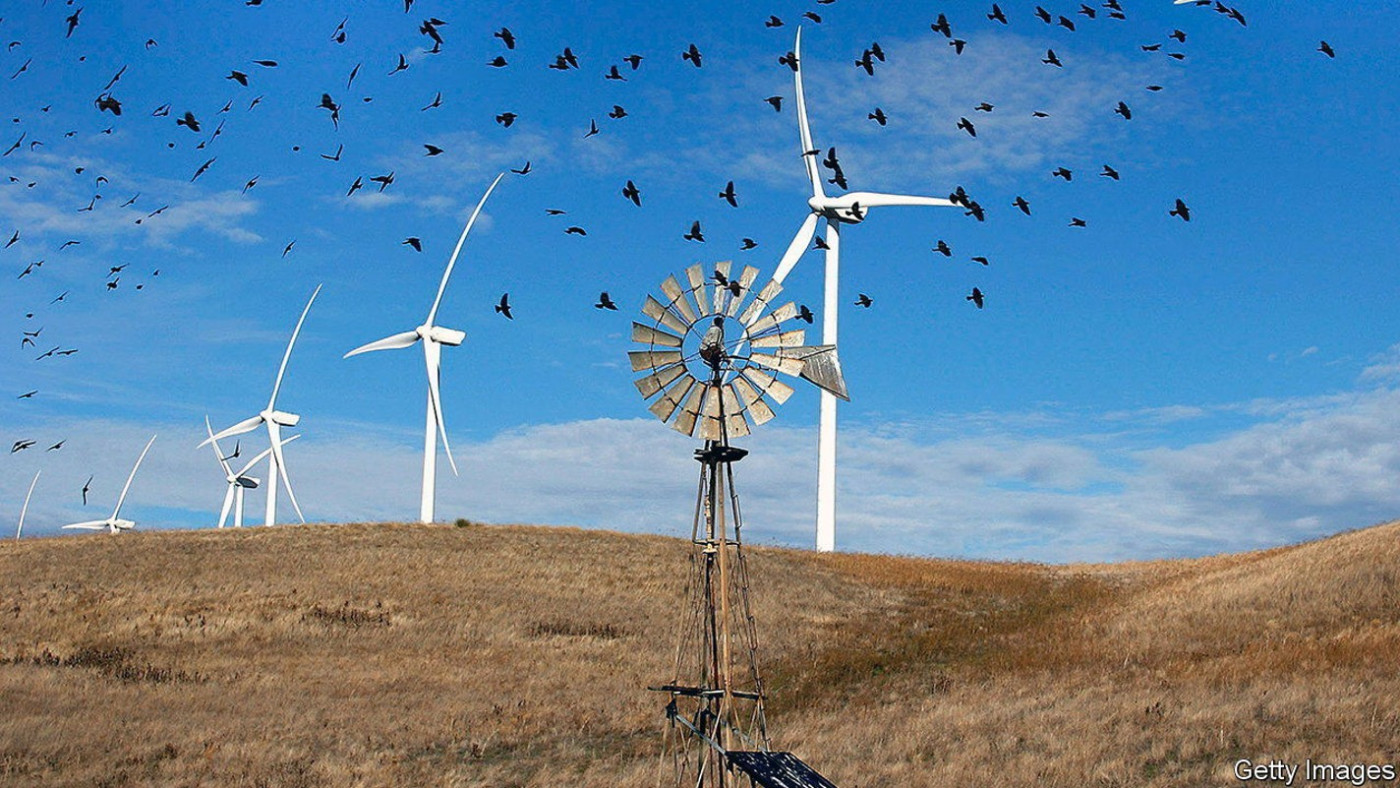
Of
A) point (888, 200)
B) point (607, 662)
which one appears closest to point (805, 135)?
point (888, 200)

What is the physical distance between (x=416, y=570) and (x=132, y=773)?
2375 centimetres

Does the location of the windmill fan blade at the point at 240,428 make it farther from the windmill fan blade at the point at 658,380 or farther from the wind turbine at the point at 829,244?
the windmill fan blade at the point at 658,380

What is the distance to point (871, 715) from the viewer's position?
22.8 metres

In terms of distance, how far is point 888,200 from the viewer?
49219mm

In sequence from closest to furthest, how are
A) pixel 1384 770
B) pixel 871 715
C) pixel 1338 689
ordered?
pixel 1384 770 → pixel 1338 689 → pixel 871 715

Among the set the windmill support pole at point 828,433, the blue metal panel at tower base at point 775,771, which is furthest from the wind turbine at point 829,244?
the blue metal panel at tower base at point 775,771

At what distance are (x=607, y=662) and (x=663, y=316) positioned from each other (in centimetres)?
1746

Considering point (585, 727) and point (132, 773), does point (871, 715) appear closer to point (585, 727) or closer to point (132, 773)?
point (585, 727)

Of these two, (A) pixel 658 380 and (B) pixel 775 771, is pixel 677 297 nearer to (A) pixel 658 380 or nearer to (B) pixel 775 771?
(A) pixel 658 380

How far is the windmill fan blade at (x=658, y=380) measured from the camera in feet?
50.1

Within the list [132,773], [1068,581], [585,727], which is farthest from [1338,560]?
[132,773]

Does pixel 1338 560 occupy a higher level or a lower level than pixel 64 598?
higher
